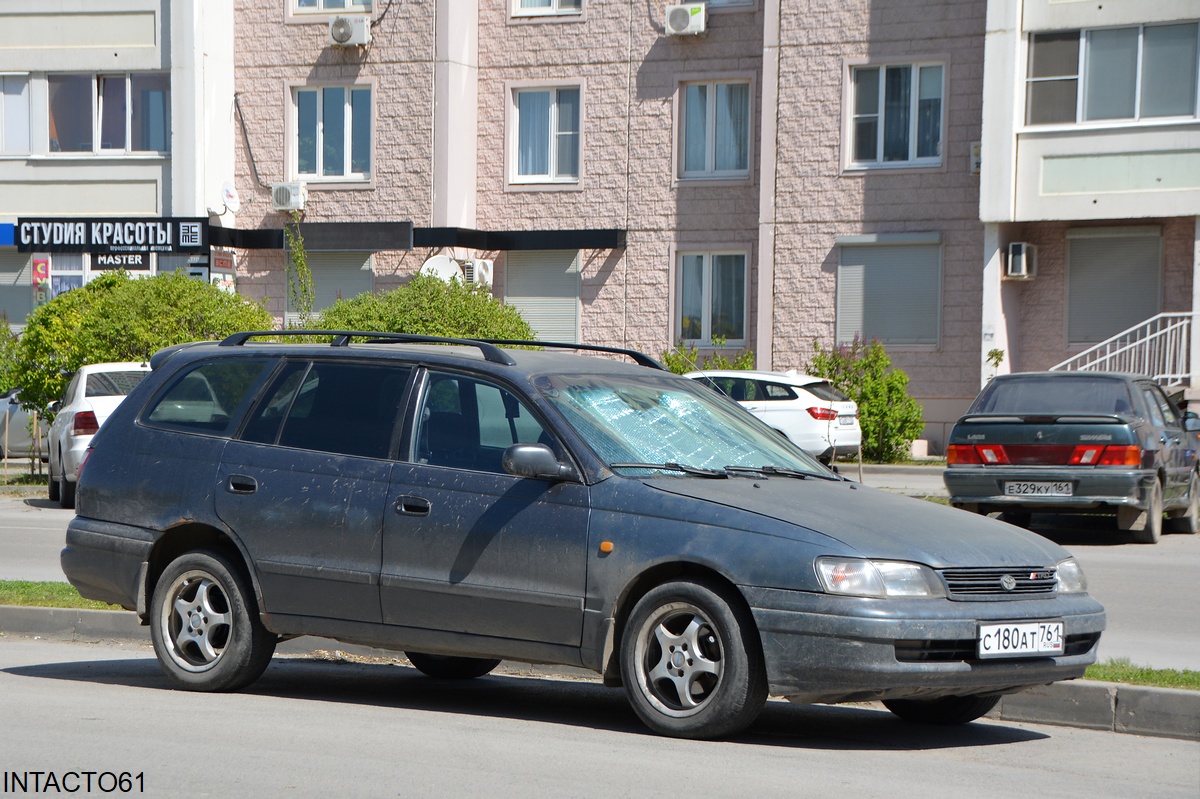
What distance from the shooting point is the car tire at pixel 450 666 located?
329 inches

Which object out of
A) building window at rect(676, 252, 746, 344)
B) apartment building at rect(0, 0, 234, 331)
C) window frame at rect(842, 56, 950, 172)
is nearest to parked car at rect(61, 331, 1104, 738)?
window frame at rect(842, 56, 950, 172)

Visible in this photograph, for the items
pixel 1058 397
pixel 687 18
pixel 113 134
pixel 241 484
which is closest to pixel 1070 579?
pixel 241 484

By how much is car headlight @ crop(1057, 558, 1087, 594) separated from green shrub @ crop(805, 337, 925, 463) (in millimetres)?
20382

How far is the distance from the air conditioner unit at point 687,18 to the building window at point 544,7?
209 cm

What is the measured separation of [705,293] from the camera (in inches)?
1226

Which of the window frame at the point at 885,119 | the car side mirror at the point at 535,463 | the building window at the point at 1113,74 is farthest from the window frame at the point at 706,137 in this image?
the car side mirror at the point at 535,463

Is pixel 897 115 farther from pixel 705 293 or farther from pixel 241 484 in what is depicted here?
pixel 241 484

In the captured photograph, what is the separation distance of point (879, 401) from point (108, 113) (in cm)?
1715

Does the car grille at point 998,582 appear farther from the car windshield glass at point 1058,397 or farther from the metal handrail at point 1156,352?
the metal handrail at point 1156,352

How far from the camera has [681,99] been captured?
30922 millimetres

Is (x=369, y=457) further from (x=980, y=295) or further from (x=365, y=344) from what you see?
(x=980, y=295)

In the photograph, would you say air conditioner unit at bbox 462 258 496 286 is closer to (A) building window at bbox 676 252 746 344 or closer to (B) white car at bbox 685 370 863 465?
(A) building window at bbox 676 252 746 344

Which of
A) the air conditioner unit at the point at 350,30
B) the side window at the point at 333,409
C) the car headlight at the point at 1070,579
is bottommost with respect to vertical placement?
the car headlight at the point at 1070,579

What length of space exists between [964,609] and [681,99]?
2548cm
